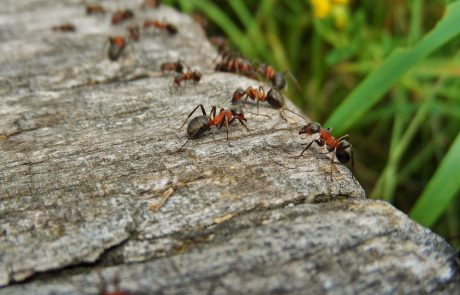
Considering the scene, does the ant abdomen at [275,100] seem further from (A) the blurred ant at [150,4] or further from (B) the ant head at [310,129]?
(A) the blurred ant at [150,4]

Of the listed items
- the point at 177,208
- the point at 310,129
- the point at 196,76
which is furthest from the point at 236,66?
the point at 177,208

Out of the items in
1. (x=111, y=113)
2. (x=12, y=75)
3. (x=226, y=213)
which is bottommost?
(x=12, y=75)

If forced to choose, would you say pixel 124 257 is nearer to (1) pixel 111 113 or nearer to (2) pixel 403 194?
(1) pixel 111 113

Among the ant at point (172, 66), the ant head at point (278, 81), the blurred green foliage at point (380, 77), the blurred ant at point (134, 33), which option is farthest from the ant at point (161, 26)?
the blurred green foliage at point (380, 77)

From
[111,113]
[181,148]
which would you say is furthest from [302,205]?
[111,113]

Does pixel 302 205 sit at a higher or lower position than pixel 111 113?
higher

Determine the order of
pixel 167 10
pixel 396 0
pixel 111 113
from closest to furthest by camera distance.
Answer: pixel 111 113 < pixel 167 10 < pixel 396 0

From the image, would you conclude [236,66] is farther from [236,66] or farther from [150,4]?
[150,4]

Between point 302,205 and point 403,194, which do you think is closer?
point 302,205
